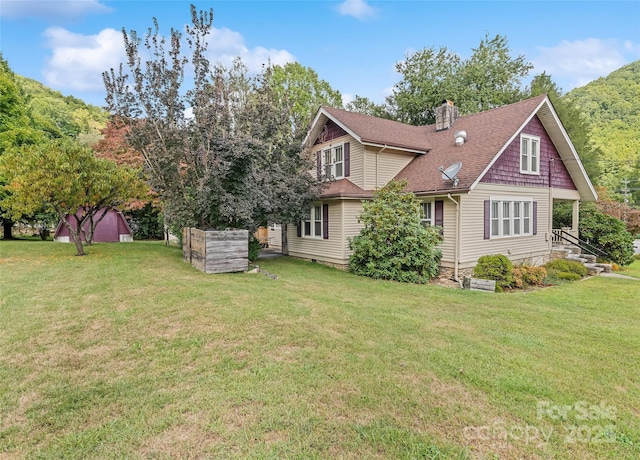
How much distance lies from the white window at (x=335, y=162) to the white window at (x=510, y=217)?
6.08 meters

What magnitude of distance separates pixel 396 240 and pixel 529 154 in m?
7.34

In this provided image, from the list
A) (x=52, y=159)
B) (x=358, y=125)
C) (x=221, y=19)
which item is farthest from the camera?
(x=358, y=125)

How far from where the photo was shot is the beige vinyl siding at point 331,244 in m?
12.8

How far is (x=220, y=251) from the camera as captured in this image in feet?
30.1

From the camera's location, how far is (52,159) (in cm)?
967

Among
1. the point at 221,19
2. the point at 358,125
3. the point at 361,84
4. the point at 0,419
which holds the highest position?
the point at 361,84

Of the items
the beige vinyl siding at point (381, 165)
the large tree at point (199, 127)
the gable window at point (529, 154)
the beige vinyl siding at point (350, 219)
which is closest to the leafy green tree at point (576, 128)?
the gable window at point (529, 154)

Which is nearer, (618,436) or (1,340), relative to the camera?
(618,436)

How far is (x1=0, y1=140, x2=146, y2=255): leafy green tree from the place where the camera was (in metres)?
9.66

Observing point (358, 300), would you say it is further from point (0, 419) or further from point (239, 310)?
point (0, 419)

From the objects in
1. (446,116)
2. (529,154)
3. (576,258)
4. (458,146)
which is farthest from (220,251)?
(576,258)

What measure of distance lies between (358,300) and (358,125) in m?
9.04

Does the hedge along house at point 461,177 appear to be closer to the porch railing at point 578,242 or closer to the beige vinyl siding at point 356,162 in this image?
the beige vinyl siding at point 356,162

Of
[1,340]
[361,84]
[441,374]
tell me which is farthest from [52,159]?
[361,84]
